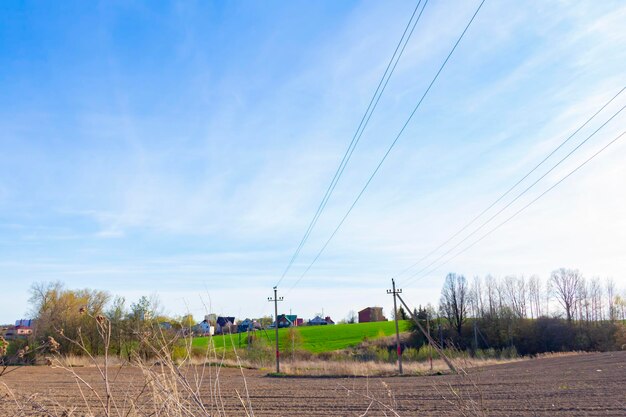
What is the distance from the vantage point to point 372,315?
137 metres

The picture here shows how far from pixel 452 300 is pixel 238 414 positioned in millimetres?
71852

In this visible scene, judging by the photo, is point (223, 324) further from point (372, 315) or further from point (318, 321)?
point (318, 321)

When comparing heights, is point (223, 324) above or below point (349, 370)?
above

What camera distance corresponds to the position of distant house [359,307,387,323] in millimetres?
137000

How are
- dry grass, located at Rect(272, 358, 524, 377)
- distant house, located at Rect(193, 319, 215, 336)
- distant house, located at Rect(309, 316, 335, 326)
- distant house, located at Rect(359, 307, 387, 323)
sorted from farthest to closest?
distant house, located at Rect(309, 316, 335, 326), distant house, located at Rect(359, 307, 387, 323), dry grass, located at Rect(272, 358, 524, 377), distant house, located at Rect(193, 319, 215, 336)

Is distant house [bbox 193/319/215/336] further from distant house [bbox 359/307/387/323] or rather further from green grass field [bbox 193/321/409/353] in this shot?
distant house [bbox 359/307/387/323]

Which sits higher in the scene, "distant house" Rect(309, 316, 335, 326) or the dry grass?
the dry grass

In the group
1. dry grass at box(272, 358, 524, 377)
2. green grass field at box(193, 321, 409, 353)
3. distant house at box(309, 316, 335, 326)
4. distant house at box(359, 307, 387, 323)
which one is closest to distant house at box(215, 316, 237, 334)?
dry grass at box(272, 358, 524, 377)

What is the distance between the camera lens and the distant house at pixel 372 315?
449ft

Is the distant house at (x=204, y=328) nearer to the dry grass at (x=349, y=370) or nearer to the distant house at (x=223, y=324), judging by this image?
the distant house at (x=223, y=324)

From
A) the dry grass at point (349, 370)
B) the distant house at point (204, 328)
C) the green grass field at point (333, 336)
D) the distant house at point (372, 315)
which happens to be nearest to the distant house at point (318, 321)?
the distant house at point (372, 315)

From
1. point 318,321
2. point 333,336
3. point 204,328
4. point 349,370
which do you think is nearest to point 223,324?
point 204,328

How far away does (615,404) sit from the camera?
1566 centimetres

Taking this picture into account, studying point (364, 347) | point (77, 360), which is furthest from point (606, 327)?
point (77, 360)
